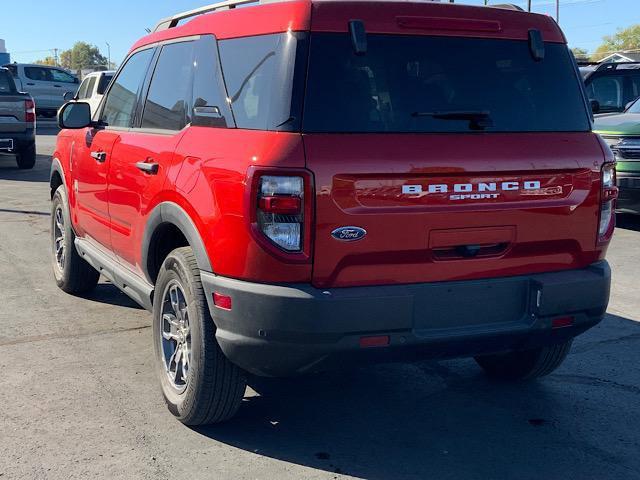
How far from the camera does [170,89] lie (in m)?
4.18

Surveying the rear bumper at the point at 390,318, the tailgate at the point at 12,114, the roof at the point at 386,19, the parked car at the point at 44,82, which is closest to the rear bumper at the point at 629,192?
the roof at the point at 386,19

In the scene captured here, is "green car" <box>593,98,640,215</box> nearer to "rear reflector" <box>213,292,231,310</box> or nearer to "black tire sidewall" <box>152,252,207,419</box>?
"black tire sidewall" <box>152,252,207,419</box>

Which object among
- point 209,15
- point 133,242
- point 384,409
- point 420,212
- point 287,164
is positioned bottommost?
point 384,409

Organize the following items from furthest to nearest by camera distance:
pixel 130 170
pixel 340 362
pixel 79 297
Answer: pixel 79 297 → pixel 130 170 → pixel 340 362

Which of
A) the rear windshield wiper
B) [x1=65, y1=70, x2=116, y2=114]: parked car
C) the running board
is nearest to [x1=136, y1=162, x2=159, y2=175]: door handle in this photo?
the running board

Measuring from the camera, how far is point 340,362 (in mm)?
3223

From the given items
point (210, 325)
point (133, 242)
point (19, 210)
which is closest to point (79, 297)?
point (133, 242)

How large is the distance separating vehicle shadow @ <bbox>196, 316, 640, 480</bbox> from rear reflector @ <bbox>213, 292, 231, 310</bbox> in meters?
0.75

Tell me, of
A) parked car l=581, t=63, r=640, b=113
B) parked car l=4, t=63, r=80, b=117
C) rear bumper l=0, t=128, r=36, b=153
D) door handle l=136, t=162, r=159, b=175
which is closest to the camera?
door handle l=136, t=162, r=159, b=175

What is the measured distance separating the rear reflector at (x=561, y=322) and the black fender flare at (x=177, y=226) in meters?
1.53

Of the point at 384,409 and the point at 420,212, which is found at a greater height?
the point at 420,212

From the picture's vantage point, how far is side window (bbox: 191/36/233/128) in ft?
11.5

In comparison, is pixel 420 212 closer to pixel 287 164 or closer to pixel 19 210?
pixel 287 164

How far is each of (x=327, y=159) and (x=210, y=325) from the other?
3.14 feet
